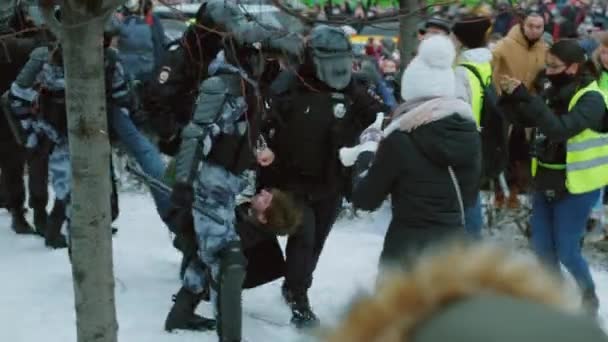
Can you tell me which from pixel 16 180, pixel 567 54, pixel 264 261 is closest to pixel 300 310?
pixel 264 261

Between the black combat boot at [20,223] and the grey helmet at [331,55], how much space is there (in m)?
3.24

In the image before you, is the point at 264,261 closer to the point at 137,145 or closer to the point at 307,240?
the point at 307,240

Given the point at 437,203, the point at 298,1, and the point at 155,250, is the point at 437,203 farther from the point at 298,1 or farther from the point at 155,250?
the point at 155,250

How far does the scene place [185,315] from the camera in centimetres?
530

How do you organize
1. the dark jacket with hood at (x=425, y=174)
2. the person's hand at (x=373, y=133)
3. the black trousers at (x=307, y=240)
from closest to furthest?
1. the dark jacket with hood at (x=425, y=174)
2. the person's hand at (x=373, y=133)
3. the black trousers at (x=307, y=240)

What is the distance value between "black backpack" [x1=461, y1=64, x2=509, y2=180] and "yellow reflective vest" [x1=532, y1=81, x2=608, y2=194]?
60cm

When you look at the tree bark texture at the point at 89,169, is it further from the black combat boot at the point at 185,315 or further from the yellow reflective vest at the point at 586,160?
the yellow reflective vest at the point at 586,160

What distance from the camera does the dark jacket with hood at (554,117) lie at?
5.20 meters

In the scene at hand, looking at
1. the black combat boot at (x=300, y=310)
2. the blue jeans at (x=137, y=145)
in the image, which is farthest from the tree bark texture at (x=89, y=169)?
the blue jeans at (x=137, y=145)

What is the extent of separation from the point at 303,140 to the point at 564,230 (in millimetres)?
1649

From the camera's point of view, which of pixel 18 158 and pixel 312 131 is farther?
pixel 18 158

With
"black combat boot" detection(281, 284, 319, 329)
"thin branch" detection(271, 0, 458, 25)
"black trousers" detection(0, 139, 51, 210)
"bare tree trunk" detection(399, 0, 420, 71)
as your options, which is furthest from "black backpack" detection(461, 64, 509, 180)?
"black trousers" detection(0, 139, 51, 210)

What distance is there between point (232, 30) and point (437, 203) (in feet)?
4.16

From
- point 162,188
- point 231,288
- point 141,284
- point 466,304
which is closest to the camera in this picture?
point 466,304
